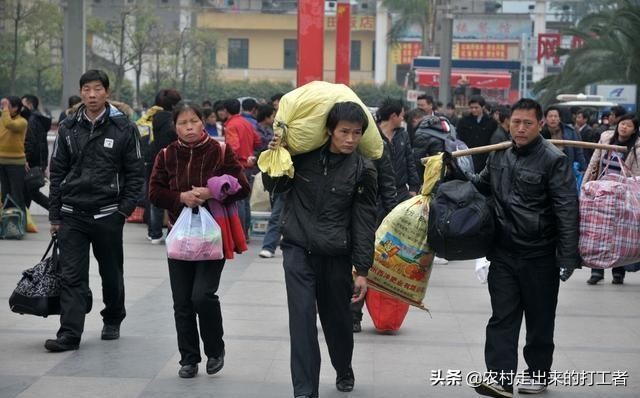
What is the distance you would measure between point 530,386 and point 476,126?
389 inches

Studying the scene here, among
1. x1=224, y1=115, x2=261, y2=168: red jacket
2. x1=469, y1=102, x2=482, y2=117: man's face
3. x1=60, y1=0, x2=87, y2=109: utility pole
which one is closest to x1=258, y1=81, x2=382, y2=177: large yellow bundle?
x1=224, y1=115, x2=261, y2=168: red jacket

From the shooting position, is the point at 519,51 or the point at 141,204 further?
the point at 519,51

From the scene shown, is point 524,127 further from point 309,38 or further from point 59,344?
point 309,38

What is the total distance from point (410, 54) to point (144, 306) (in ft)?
225

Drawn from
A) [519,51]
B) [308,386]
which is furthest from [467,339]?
[519,51]

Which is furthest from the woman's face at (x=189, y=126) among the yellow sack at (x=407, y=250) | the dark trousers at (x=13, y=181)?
the dark trousers at (x=13, y=181)

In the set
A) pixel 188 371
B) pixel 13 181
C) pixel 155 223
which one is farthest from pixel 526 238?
pixel 13 181

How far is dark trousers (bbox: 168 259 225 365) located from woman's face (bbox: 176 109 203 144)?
2.47 ft

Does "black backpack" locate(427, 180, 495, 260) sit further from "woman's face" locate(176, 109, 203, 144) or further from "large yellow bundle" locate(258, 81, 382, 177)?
"woman's face" locate(176, 109, 203, 144)

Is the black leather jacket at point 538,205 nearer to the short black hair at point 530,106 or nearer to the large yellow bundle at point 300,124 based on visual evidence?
the short black hair at point 530,106

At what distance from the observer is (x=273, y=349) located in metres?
8.20

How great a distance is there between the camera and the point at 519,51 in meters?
72.5

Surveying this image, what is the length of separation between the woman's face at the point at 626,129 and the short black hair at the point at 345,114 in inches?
198

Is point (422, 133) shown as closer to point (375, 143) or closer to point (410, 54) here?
point (375, 143)
